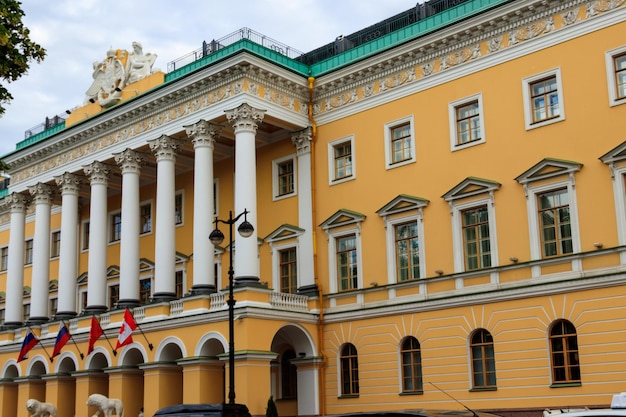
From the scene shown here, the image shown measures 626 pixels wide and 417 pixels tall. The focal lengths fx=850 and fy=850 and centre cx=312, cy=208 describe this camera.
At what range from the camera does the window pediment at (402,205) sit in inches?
1168

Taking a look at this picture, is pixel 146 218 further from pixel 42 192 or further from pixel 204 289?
pixel 204 289

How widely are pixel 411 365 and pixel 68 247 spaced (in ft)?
58.5

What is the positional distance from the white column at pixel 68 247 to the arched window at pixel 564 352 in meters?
22.1

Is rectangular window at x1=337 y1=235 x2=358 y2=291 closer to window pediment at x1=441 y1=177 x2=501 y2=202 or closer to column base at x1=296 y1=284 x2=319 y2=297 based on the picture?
column base at x1=296 y1=284 x2=319 y2=297

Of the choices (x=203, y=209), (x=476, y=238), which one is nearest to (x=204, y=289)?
(x=203, y=209)

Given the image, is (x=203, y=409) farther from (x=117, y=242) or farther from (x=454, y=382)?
(x=117, y=242)

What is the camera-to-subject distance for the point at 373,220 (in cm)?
3119

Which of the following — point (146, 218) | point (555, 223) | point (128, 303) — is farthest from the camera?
point (146, 218)

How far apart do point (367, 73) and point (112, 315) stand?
1450 centimetres

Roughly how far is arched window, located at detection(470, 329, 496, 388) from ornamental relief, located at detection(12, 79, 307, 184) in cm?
1181

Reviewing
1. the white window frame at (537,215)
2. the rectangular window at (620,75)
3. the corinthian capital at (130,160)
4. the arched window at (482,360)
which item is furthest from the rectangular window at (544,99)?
the corinthian capital at (130,160)

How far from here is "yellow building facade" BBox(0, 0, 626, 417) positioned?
25.8 m

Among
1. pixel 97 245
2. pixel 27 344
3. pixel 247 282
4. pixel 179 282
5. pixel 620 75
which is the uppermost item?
pixel 620 75

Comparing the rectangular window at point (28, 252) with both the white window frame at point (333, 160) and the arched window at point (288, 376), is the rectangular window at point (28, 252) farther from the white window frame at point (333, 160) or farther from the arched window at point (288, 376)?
the white window frame at point (333, 160)
